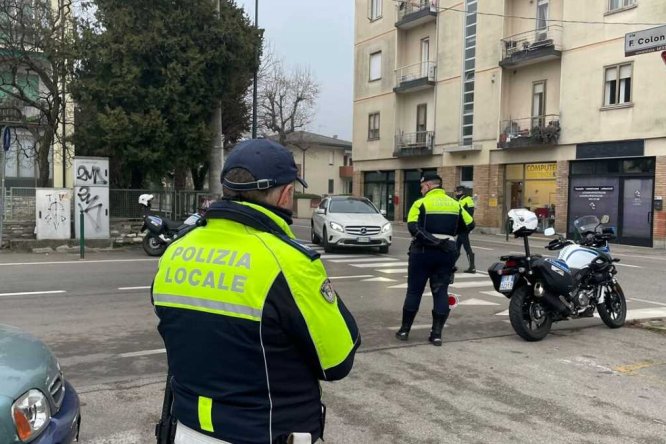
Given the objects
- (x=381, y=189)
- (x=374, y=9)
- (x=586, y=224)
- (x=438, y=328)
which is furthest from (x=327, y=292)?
(x=374, y=9)

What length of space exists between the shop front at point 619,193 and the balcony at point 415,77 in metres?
10.1

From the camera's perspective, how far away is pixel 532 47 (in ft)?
81.3

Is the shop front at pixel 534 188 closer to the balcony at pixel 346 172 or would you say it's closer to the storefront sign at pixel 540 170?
the storefront sign at pixel 540 170

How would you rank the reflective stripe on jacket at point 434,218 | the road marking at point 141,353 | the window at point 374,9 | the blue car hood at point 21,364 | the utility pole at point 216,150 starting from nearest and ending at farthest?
the blue car hood at point 21,364
the road marking at point 141,353
the reflective stripe on jacket at point 434,218
the utility pole at point 216,150
the window at point 374,9

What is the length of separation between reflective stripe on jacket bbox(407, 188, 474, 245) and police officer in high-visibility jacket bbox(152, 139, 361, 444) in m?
4.59

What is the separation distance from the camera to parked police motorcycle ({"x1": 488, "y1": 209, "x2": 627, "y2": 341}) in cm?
671

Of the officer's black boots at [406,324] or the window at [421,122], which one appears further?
the window at [421,122]

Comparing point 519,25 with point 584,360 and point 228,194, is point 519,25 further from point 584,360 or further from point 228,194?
point 228,194

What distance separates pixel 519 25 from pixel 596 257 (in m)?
21.8

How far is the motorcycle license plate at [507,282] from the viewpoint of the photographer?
6758 mm

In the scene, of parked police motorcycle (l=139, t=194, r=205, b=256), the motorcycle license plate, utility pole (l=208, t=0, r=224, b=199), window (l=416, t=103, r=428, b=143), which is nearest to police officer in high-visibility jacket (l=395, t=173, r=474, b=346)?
the motorcycle license plate

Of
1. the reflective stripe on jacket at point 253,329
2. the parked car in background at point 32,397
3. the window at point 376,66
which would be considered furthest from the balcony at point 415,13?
the reflective stripe on jacket at point 253,329

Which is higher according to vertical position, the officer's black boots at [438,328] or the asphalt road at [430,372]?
the officer's black boots at [438,328]

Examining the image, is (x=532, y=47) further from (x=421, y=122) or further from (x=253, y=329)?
(x=253, y=329)
